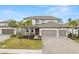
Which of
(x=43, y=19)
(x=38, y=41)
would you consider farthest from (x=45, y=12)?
(x=38, y=41)

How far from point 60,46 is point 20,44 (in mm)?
543

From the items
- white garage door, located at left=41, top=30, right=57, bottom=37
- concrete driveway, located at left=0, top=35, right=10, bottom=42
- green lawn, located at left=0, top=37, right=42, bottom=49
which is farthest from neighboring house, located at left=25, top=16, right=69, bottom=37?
concrete driveway, located at left=0, top=35, right=10, bottom=42

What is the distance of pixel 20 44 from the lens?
15.6ft

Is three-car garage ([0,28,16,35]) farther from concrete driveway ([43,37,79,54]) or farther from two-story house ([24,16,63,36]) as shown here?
concrete driveway ([43,37,79,54])

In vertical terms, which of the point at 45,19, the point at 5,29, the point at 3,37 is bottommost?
the point at 3,37

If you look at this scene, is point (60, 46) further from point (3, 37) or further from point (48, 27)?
point (3, 37)

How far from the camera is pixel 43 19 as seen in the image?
4.71m

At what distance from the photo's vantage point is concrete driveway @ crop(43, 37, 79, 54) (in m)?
4.71

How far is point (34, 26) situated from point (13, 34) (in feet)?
1.00

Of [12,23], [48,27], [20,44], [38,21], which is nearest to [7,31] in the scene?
[12,23]

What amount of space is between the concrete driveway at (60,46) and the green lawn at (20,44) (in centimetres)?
11

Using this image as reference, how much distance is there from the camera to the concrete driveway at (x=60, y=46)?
471cm

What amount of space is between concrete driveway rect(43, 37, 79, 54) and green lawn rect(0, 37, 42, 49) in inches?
4.3

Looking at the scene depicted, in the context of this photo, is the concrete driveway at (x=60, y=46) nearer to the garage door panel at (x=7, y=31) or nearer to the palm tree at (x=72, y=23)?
the palm tree at (x=72, y=23)
